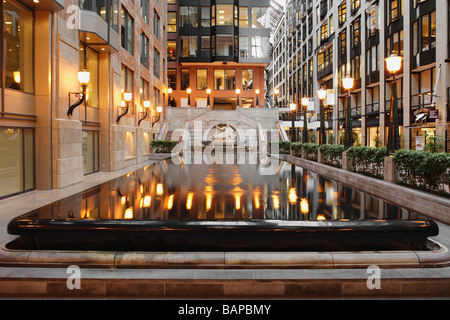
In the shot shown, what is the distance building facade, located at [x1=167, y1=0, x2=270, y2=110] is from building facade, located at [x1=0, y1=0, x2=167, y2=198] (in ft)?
100.0

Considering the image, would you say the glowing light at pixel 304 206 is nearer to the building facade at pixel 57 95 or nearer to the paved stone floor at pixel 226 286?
the paved stone floor at pixel 226 286

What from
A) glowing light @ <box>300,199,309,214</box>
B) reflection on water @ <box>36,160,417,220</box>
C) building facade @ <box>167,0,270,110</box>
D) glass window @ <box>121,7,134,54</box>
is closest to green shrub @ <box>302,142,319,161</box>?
reflection on water @ <box>36,160,417,220</box>

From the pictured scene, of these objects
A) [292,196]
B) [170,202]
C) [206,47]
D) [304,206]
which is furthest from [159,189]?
[206,47]

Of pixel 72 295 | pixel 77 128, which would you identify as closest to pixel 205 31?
pixel 77 128

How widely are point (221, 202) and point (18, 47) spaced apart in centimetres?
922

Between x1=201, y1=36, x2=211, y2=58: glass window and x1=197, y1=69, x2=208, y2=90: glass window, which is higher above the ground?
x1=201, y1=36, x2=211, y2=58: glass window

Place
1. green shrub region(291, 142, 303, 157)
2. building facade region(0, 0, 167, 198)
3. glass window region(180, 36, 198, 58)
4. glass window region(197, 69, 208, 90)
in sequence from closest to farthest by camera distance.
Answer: building facade region(0, 0, 167, 198) → green shrub region(291, 142, 303, 157) → glass window region(180, 36, 198, 58) → glass window region(197, 69, 208, 90)

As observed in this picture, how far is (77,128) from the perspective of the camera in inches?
589

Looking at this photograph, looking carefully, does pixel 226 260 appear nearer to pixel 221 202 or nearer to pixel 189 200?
pixel 221 202

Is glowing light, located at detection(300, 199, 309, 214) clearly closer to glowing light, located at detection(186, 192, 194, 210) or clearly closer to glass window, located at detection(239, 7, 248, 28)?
glowing light, located at detection(186, 192, 194, 210)

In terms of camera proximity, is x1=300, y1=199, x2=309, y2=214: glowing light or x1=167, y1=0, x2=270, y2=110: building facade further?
x1=167, y1=0, x2=270, y2=110: building facade

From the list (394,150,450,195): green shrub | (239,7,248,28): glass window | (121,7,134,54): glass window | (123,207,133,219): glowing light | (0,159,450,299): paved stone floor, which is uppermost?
(239,7,248,28): glass window

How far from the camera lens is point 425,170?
962 cm

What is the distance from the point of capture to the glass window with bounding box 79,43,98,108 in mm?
17562
